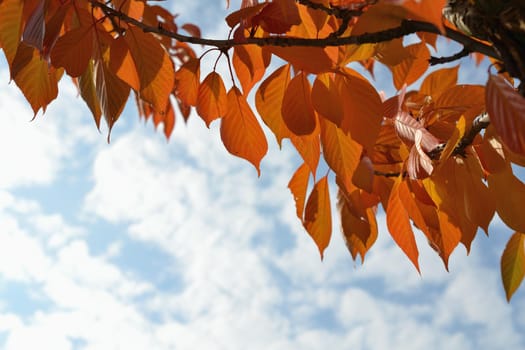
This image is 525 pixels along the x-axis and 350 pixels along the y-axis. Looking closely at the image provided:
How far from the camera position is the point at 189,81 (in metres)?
0.67

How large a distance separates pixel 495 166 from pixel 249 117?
27 centimetres

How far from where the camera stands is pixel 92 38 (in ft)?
2.00

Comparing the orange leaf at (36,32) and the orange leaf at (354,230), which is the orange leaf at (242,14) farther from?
the orange leaf at (354,230)

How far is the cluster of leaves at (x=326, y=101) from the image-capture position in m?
0.53

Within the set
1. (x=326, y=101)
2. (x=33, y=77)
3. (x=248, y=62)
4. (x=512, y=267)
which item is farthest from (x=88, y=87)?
(x=512, y=267)

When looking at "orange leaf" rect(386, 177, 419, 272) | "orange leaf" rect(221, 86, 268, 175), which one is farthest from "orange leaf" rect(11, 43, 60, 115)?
"orange leaf" rect(386, 177, 419, 272)

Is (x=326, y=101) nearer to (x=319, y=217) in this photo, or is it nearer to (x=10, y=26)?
(x=319, y=217)

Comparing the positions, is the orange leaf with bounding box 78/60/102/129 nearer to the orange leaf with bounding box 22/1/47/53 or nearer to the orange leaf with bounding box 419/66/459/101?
the orange leaf with bounding box 22/1/47/53

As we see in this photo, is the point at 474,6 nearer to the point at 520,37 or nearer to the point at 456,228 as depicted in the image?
the point at 520,37

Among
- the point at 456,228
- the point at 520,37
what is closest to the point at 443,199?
the point at 456,228

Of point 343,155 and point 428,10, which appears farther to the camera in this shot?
point 343,155

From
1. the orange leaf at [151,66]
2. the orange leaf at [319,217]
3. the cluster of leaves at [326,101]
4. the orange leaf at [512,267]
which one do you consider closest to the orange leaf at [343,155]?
the cluster of leaves at [326,101]

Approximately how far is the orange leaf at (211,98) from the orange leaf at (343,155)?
0.14m

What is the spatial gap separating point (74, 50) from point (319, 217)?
35cm
